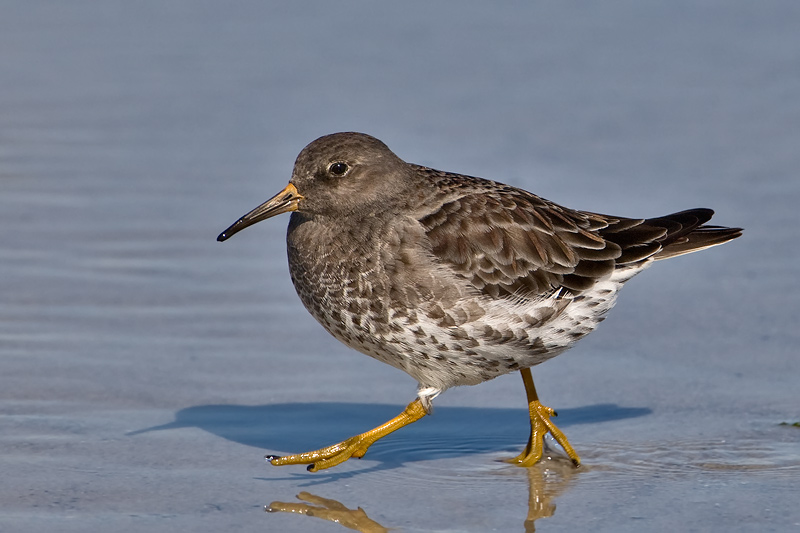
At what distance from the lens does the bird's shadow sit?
7.08 m

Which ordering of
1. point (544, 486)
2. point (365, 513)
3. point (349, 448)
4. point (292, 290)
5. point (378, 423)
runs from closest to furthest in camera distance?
point (365, 513)
point (544, 486)
point (349, 448)
point (378, 423)
point (292, 290)

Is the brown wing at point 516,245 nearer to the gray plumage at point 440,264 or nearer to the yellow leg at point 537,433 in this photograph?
the gray plumage at point 440,264

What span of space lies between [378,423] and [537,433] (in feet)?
3.31

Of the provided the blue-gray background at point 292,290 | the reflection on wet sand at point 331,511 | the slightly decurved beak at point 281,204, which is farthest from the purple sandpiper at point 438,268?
the blue-gray background at point 292,290

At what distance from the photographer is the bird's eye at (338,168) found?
7.14 metres

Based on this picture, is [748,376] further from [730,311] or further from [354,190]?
[354,190]

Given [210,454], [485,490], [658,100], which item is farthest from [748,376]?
[658,100]

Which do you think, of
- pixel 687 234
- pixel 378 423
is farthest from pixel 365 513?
pixel 687 234

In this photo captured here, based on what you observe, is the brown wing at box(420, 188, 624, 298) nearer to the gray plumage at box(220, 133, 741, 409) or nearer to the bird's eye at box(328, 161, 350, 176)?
the gray plumage at box(220, 133, 741, 409)

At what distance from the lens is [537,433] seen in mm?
7066

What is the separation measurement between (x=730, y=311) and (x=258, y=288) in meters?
3.50

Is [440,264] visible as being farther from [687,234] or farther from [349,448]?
[687,234]

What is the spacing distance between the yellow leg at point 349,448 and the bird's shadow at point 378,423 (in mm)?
181

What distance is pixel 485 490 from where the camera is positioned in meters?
6.42
